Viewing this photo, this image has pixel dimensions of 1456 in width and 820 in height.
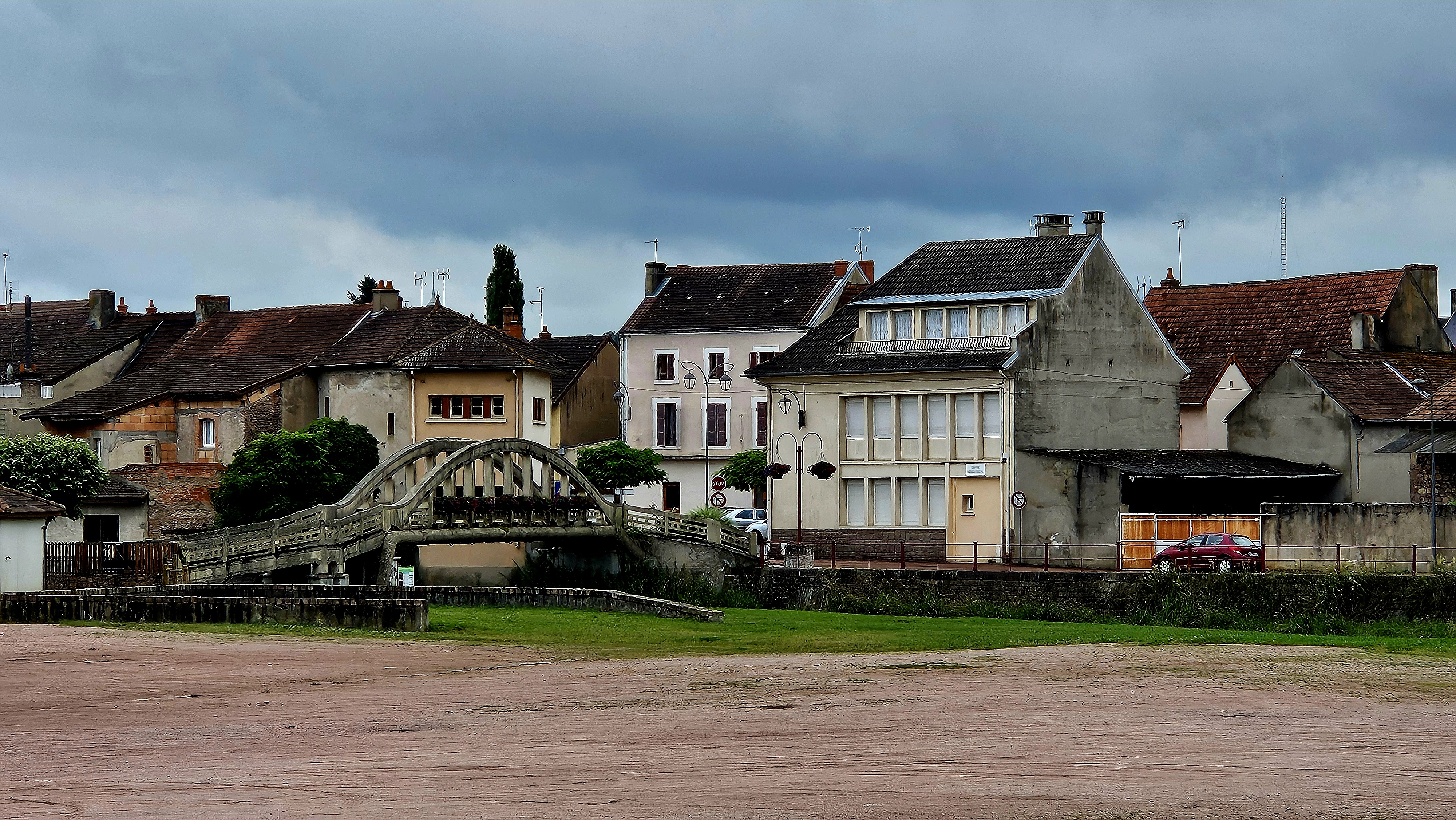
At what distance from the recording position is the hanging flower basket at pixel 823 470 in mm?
57094

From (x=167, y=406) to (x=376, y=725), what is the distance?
5047 cm

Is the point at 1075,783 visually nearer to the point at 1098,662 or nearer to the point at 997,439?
the point at 1098,662

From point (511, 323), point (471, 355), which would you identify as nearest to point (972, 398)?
point (471, 355)

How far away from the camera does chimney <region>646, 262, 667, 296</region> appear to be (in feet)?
268

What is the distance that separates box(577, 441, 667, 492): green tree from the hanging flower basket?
44.7ft

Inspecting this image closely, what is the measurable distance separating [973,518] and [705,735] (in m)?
36.7

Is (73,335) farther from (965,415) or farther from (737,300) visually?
(965,415)

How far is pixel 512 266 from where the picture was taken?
100250 mm

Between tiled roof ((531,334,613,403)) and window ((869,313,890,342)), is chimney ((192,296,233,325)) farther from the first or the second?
window ((869,313,890,342))

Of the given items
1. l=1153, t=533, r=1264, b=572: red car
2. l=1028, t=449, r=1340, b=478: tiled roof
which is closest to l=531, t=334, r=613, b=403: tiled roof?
l=1028, t=449, r=1340, b=478: tiled roof

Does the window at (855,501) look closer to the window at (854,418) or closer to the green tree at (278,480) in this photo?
the window at (854,418)

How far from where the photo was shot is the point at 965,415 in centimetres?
5803

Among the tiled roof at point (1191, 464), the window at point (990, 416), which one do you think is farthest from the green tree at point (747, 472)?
the tiled roof at point (1191, 464)

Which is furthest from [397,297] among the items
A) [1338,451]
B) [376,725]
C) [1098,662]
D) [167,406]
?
[376,725]
